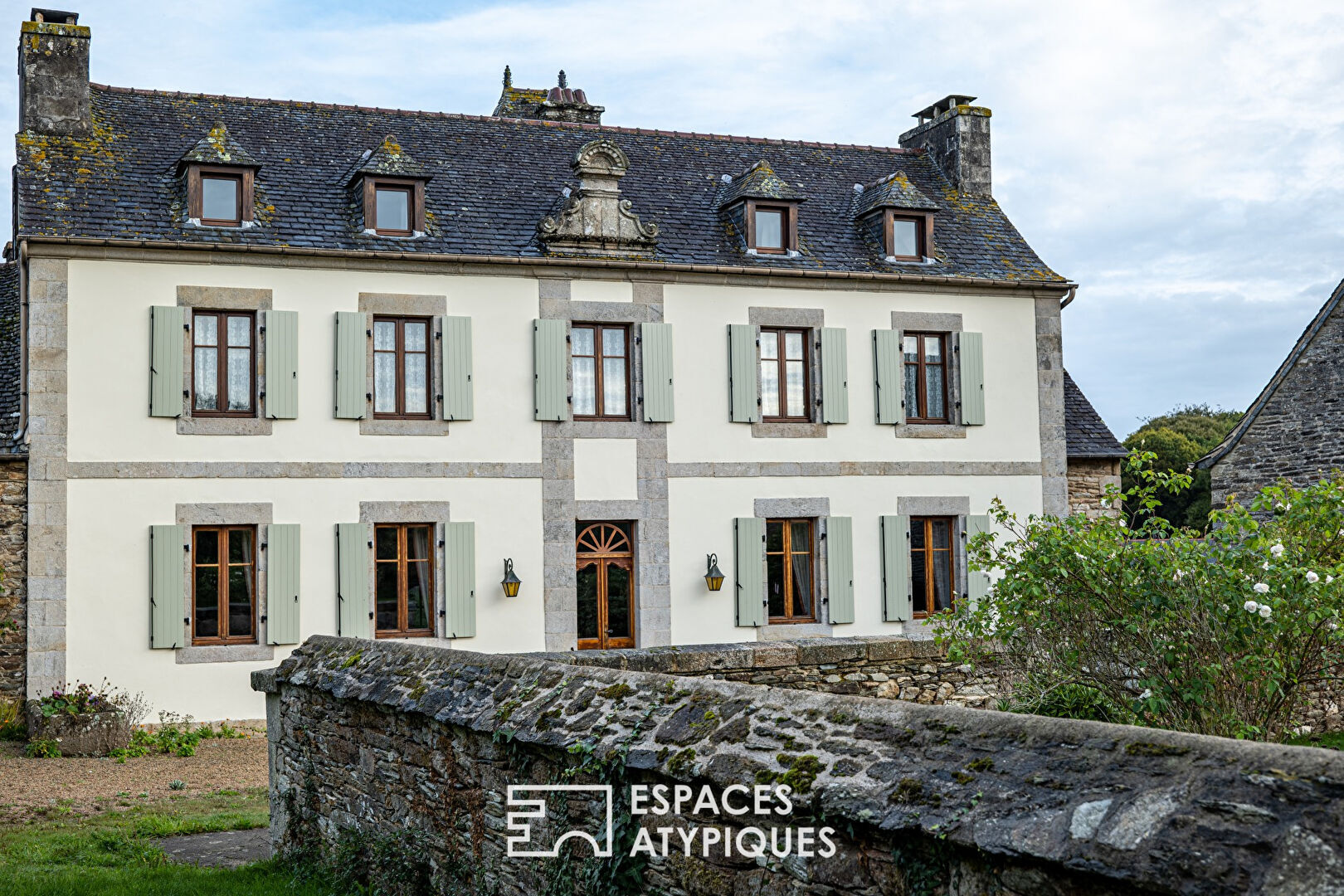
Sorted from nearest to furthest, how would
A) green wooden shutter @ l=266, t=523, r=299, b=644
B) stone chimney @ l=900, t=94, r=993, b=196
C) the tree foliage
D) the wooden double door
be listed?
green wooden shutter @ l=266, t=523, r=299, b=644, the wooden double door, stone chimney @ l=900, t=94, r=993, b=196, the tree foliage

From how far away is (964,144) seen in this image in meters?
20.7

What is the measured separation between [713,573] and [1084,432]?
21.9 feet

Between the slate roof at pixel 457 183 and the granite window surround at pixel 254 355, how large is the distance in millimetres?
609

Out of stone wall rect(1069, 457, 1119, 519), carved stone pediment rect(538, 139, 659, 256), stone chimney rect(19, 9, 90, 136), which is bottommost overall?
stone wall rect(1069, 457, 1119, 519)

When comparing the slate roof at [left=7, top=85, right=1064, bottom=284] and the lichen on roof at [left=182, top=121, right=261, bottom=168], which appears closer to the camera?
the slate roof at [left=7, top=85, right=1064, bottom=284]

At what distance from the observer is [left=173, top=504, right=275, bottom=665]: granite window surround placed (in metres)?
14.9

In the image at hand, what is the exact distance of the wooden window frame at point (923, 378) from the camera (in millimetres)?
18531

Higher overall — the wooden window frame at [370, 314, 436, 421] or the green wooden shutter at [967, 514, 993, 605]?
the wooden window frame at [370, 314, 436, 421]

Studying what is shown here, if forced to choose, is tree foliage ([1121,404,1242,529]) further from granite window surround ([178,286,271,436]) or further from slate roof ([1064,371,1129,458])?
granite window surround ([178,286,271,436])

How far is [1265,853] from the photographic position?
2.52m

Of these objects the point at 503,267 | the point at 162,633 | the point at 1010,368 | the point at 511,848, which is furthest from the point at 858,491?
the point at 511,848

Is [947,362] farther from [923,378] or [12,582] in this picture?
[12,582]

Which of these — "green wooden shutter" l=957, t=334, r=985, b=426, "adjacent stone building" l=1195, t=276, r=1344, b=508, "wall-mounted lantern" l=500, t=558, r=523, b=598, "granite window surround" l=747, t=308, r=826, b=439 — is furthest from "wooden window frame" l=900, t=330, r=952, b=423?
"wall-mounted lantern" l=500, t=558, r=523, b=598

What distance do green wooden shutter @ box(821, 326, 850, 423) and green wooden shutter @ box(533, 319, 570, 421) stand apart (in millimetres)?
3622
